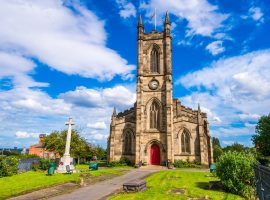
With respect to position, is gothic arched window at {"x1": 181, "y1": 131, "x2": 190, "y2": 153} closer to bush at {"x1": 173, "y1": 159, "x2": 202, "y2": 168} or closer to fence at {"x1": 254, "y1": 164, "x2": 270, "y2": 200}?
bush at {"x1": 173, "y1": 159, "x2": 202, "y2": 168}

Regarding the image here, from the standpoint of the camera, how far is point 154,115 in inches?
1625

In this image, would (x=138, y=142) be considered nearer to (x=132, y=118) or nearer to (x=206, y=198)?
(x=132, y=118)

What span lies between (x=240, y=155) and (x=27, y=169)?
2668 cm

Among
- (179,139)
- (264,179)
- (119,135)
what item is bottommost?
(264,179)

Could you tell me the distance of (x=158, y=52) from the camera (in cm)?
4403

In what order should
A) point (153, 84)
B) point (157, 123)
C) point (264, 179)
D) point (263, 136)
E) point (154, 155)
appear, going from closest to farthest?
point (264, 179)
point (154, 155)
point (157, 123)
point (153, 84)
point (263, 136)

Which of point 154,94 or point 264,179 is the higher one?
point 154,94

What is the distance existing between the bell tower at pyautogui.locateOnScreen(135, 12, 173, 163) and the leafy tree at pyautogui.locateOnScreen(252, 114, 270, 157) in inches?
893

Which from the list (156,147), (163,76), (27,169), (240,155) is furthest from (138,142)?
(240,155)

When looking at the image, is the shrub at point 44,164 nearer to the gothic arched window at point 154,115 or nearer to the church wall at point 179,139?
the gothic arched window at point 154,115

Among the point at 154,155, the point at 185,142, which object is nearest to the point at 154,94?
the point at 185,142

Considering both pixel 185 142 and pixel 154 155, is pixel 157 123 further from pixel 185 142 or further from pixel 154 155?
pixel 185 142

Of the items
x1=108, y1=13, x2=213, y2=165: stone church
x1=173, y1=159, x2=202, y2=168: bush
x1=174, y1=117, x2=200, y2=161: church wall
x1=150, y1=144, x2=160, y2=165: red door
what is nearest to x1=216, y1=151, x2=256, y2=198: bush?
x1=173, y1=159, x2=202, y2=168: bush

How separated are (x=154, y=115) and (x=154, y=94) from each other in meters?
3.91
